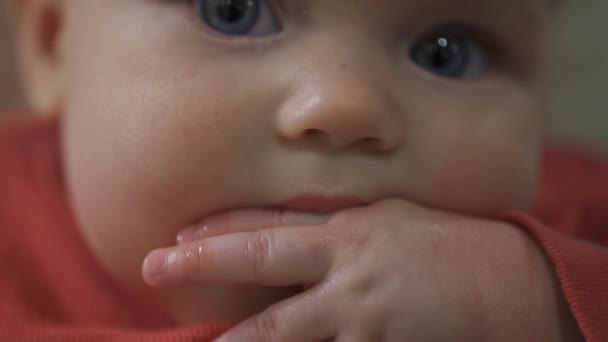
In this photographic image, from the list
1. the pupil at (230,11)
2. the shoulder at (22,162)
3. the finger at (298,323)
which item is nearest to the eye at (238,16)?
the pupil at (230,11)

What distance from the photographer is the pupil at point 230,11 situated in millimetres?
624

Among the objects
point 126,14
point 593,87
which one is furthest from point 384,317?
point 593,87

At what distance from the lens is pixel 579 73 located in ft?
4.32

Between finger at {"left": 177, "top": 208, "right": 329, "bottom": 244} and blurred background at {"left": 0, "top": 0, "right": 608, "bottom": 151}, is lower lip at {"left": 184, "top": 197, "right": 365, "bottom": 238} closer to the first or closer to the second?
finger at {"left": 177, "top": 208, "right": 329, "bottom": 244}

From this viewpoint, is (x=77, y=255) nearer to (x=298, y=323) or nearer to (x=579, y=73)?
(x=298, y=323)

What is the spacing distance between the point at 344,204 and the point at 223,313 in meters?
0.13

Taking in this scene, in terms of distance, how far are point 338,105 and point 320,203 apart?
0.08 meters

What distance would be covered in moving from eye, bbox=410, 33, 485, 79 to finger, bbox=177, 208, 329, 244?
187mm

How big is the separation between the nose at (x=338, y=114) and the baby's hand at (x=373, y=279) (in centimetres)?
5

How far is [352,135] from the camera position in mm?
562

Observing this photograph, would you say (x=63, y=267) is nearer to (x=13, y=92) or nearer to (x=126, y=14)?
(x=126, y=14)

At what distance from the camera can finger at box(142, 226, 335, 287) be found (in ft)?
1.75

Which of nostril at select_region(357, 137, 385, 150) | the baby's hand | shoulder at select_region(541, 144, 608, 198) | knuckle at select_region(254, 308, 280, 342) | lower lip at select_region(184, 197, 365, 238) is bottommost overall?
shoulder at select_region(541, 144, 608, 198)

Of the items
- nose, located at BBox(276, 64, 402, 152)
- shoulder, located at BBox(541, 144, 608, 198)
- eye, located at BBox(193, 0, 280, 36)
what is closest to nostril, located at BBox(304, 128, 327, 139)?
nose, located at BBox(276, 64, 402, 152)
